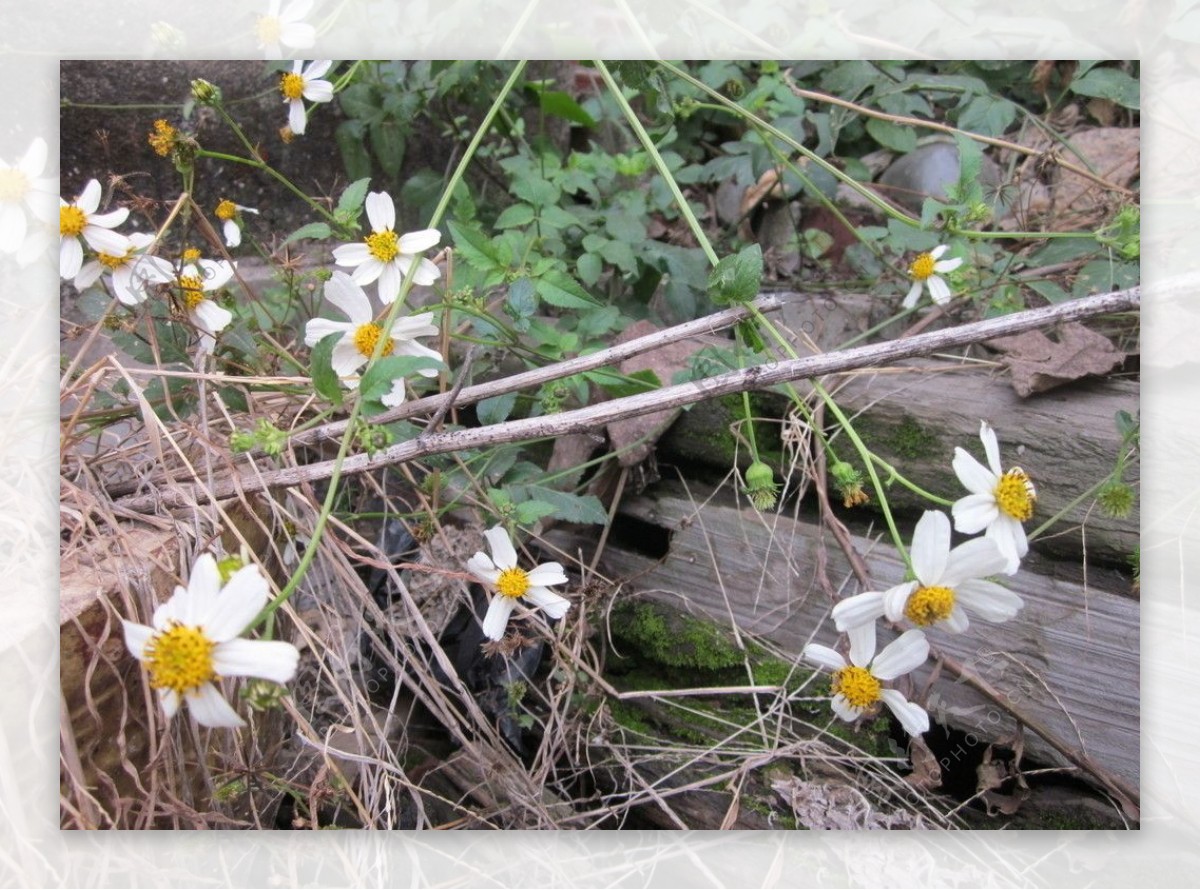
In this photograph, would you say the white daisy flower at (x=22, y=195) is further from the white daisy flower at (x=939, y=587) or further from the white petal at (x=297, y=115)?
the white daisy flower at (x=939, y=587)

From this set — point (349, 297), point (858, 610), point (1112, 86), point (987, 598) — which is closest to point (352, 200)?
point (349, 297)

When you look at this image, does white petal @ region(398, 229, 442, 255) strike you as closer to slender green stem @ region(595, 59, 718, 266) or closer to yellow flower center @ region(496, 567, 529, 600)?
slender green stem @ region(595, 59, 718, 266)

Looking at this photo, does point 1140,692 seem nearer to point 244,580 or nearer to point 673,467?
point 673,467

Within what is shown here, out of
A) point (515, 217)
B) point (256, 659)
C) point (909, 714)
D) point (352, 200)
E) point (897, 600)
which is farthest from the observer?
point (515, 217)

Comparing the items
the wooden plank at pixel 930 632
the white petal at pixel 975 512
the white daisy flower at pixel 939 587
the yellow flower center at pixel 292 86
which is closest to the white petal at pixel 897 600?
the white daisy flower at pixel 939 587

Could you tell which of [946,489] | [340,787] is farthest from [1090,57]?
[340,787]

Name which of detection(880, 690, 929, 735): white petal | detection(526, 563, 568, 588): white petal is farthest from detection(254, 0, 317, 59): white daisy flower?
detection(880, 690, 929, 735): white petal

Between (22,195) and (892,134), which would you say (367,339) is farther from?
(892,134)
